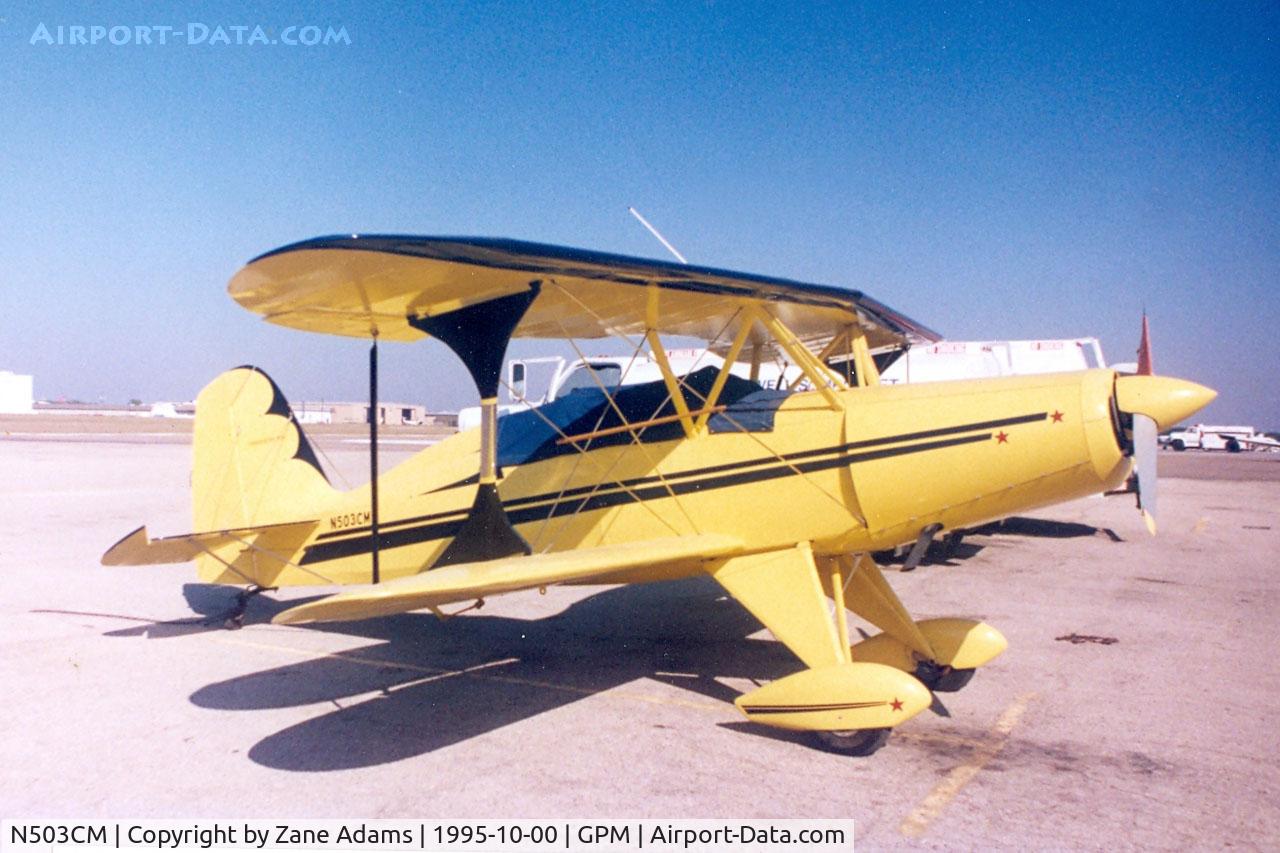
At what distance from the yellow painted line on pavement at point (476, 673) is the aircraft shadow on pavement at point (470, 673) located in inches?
0.6

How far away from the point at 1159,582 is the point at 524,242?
358 inches

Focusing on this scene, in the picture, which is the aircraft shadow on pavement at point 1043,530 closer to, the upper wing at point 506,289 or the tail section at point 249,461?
the upper wing at point 506,289

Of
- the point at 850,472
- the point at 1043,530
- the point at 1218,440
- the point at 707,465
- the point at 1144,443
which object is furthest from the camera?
the point at 1218,440

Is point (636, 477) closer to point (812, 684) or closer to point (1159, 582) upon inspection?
point (812, 684)

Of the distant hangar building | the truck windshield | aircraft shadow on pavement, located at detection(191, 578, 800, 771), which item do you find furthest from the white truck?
the distant hangar building

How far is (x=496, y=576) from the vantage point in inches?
163

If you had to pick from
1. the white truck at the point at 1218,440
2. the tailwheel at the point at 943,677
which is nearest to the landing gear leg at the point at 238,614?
the tailwheel at the point at 943,677

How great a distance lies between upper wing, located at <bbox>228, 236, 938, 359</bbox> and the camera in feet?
14.8

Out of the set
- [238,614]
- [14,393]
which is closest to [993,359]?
[238,614]

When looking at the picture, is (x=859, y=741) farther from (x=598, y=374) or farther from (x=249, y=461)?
(x=598, y=374)

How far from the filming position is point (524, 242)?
14.8 feet

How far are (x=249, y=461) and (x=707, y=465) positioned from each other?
4.30 meters

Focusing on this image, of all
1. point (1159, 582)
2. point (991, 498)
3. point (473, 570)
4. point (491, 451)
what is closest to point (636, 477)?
point (491, 451)

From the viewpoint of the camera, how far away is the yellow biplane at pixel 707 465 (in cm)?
460
